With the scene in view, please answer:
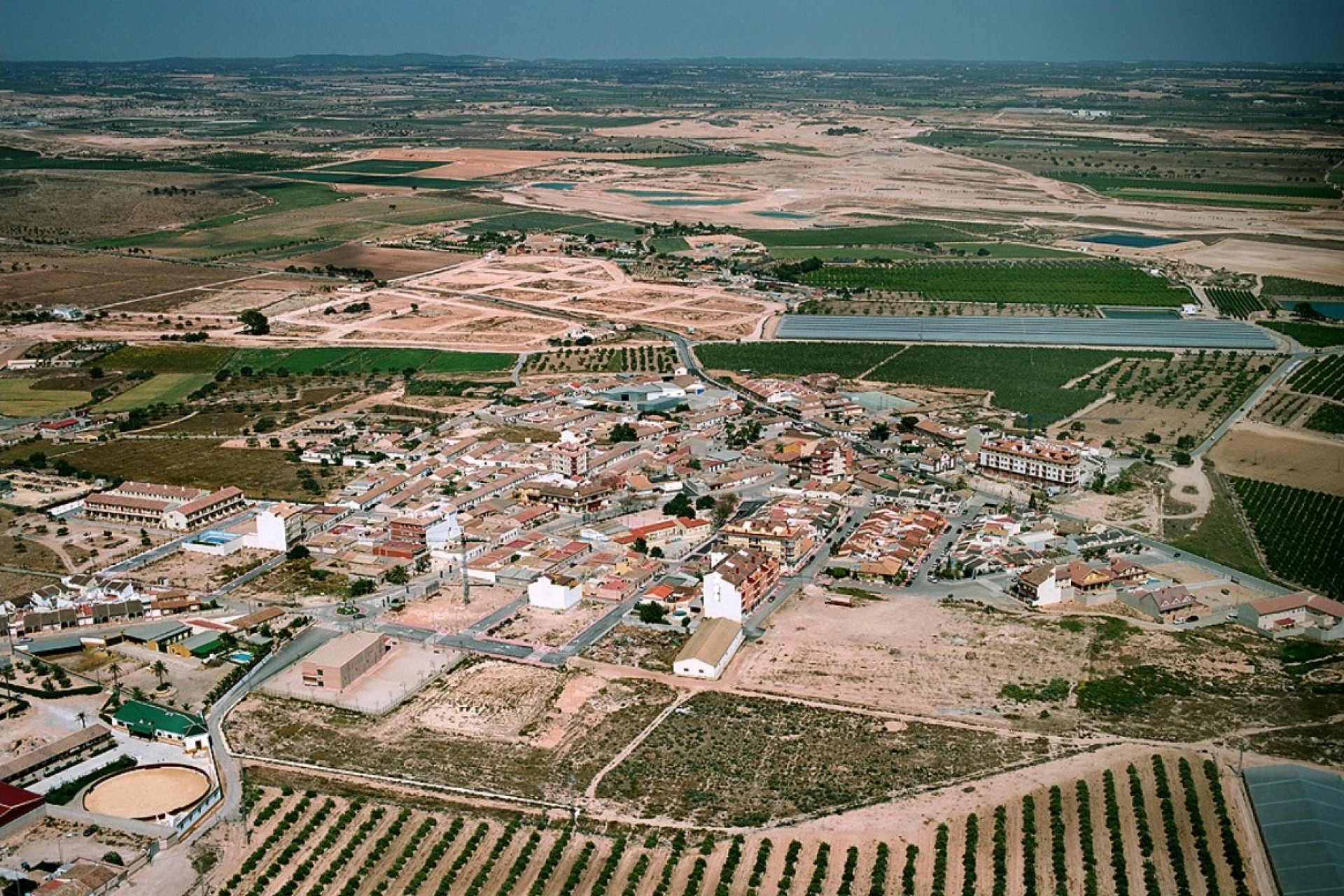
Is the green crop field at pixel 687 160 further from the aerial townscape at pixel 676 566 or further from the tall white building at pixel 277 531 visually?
the tall white building at pixel 277 531

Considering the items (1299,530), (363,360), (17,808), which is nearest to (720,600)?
(17,808)

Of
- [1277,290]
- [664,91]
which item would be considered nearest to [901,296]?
[1277,290]

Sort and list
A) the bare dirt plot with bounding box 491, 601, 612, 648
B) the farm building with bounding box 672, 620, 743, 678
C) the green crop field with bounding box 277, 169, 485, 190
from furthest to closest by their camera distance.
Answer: the green crop field with bounding box 277, 169, 485, 190 → the bare dirt plot with bounding box 491, 601, 612, 648 → the farm building with bounding box 672, 620, 743, 678

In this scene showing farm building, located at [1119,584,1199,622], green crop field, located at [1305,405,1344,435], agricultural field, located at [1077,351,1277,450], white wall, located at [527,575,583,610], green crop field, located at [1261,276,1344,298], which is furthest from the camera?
green crop field, located at [1261,276,1344,298]

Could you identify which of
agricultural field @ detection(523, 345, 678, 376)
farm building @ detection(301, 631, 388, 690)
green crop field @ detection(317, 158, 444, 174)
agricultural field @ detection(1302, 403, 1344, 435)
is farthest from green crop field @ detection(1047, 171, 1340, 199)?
farm building @ detection(301, 631, 388, 690)

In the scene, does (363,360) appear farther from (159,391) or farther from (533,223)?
(533,223)

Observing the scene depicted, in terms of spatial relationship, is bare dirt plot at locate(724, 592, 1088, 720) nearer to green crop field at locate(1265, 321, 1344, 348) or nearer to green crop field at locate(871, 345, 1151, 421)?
green crop field at locate(871, 345, 1151, 421)

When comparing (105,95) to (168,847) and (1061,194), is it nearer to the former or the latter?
(1061,194)
